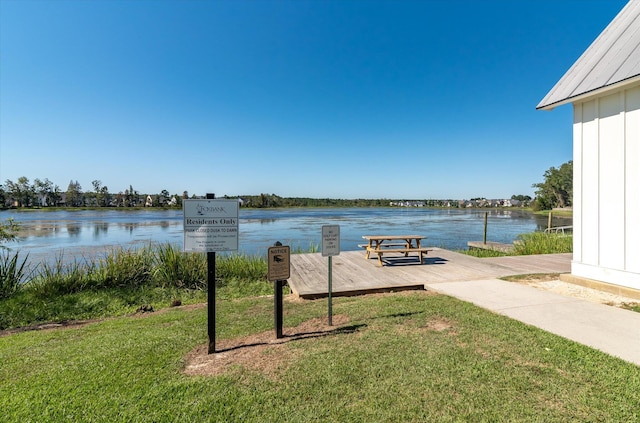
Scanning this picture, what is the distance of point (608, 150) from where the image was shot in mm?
4812

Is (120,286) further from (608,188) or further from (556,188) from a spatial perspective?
(556,188)

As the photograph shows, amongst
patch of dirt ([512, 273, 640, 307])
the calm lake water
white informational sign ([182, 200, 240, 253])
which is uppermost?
white informational sign ([182, 200, 240, 253])

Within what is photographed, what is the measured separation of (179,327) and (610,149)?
23.2 feet

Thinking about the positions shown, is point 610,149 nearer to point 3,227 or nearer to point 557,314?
point 557,314

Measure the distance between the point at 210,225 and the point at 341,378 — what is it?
6.07ft

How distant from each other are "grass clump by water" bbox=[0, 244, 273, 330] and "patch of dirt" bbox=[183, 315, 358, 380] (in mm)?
3226

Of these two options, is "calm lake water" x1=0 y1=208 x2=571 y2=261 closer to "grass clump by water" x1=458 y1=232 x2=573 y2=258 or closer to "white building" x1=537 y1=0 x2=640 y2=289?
"grass clump by water" x1=458 y1=232 x2=573 y2=258

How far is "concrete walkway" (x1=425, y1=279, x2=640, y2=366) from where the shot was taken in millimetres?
3028

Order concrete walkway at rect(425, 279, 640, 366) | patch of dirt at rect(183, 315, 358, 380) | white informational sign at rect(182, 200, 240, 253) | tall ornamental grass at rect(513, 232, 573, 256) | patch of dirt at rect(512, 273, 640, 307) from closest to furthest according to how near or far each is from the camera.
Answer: patch of dirt at rect(183, 315, 358, 380) < white informational sign at rect(182, 200, 240, 253) < concrete walkway at rect(425, 279, 640, 366) < patch of dirt at rect(512, 273, 640, 307) < tall ornamental grass at rect(513, 232, 573, 256)

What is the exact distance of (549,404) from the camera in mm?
2068

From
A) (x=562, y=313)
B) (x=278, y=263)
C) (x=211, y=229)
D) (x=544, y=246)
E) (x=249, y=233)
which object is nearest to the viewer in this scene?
(x=211, y=229)

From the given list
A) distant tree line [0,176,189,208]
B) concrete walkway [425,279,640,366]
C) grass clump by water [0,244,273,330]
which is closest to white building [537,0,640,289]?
concrete walkway [425,279,640,366]

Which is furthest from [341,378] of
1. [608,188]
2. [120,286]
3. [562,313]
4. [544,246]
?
[544,246]


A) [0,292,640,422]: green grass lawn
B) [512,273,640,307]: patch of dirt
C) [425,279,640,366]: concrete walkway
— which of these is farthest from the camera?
[512,273,640,307]: patch of dirt
